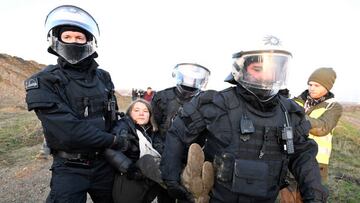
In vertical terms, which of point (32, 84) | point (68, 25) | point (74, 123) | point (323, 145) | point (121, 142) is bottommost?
point (323, 145)

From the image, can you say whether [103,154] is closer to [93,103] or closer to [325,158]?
[93,103]

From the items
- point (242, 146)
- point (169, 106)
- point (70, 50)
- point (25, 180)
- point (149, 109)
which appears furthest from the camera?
point (25, 180)

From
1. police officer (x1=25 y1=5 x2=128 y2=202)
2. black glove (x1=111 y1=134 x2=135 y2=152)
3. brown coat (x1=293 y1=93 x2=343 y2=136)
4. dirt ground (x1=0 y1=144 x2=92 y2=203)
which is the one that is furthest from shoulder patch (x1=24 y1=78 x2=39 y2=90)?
dirt ground (x1=0 y1=144 x2=92 y2=203)

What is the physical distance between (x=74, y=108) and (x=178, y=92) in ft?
5.84

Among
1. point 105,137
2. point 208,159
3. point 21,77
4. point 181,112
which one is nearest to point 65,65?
point 105,137

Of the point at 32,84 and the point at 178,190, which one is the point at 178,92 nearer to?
the point at 178,190

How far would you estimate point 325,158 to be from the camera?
145 inches

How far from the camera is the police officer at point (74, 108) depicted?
8.04 feet

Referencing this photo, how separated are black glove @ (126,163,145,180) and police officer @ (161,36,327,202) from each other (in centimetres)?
34

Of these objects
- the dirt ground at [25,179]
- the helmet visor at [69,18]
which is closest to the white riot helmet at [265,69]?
the helmet visor at [69,18]

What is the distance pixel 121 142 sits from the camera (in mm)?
2803

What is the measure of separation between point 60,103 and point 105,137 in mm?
420

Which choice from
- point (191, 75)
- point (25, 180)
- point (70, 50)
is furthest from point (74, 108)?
point (25, 180)

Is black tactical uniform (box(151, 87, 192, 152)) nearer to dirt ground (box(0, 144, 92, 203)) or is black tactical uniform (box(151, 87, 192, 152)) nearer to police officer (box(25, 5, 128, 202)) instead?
police officer (box(25, 5, 128, 202))
